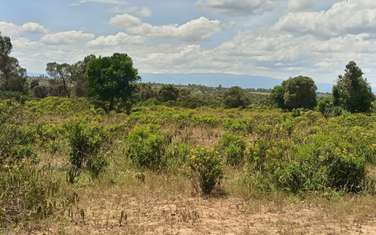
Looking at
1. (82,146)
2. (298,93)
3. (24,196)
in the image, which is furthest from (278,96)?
(24,196)

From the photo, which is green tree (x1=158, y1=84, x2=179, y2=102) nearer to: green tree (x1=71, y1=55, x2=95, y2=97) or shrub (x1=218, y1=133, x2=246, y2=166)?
green tree (x1=71, y1=55, x2=95, y2=97)

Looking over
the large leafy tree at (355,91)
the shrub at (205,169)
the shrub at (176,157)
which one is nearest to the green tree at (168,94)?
the large leafy tree at (355,91)

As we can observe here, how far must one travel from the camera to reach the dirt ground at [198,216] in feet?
20.1

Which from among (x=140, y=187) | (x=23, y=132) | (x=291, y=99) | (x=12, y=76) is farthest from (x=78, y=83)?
(x=140, y=187)

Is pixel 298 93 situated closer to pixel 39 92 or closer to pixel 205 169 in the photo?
pixel 39 92

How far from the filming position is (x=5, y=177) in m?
6.74

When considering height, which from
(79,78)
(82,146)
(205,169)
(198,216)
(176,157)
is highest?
(79,78)

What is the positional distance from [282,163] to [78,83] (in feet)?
184

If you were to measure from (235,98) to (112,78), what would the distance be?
26802 millimetres

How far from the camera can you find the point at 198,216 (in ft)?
22.2

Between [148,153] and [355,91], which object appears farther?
[355,91]

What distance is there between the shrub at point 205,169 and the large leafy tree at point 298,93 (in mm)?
40644

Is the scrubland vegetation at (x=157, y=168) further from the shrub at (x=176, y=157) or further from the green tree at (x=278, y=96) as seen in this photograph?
the green tree at (x=278, y=96)

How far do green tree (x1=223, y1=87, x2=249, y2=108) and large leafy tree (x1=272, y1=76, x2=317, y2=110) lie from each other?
10.7m
